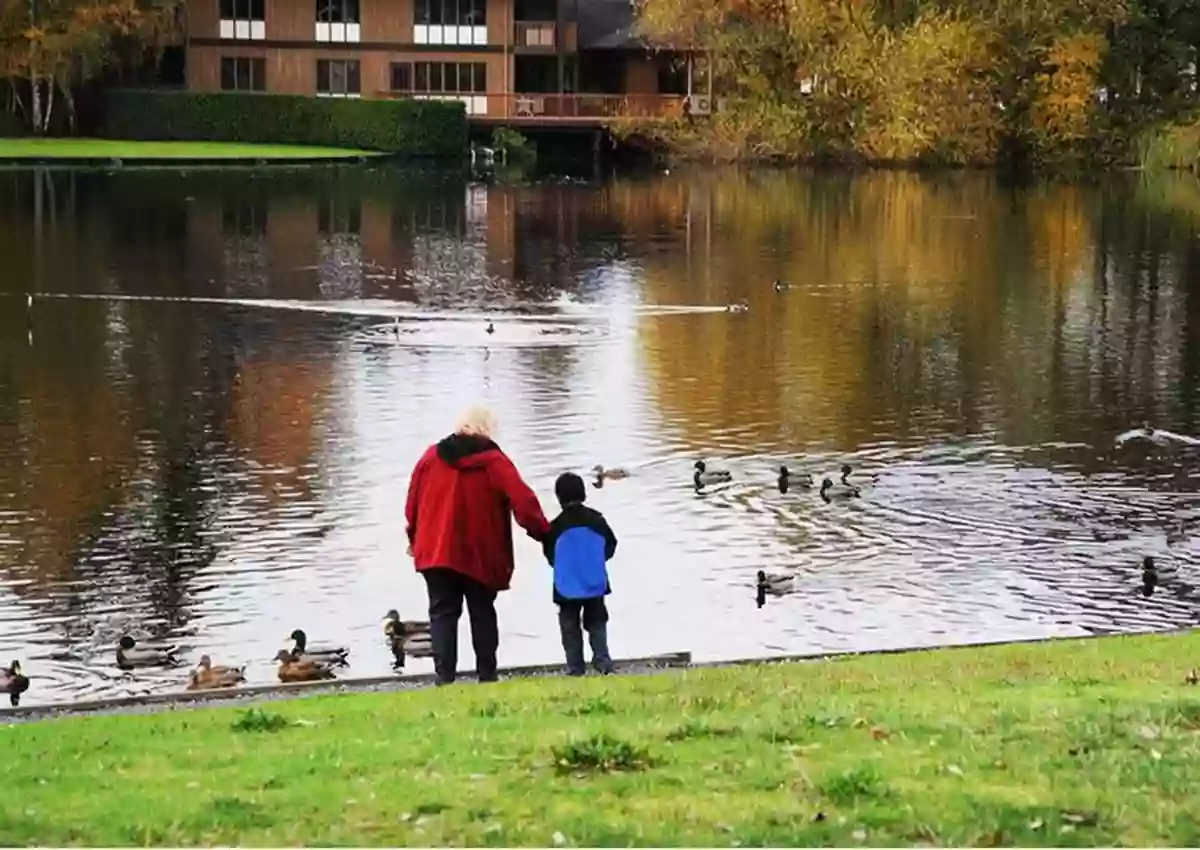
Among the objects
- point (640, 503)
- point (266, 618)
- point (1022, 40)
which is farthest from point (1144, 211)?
point (266, 618)

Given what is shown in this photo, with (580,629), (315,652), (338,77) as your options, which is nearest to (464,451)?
(580,629)

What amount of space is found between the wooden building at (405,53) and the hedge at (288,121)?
2518mm

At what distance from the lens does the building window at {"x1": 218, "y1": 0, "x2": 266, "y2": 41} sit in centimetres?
9381

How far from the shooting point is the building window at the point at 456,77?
94188 millimetres

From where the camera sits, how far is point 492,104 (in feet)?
309

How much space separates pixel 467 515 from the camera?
1351 centimetres

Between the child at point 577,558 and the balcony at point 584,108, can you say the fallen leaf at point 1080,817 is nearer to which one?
the child at point 577,558

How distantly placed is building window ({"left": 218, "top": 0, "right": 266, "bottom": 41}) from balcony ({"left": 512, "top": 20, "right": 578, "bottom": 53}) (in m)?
11.6

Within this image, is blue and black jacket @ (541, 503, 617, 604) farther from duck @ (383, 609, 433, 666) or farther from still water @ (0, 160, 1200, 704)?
still water @ (0, 160, 1200, 704)

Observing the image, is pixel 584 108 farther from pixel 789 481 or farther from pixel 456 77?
pixel 789 481

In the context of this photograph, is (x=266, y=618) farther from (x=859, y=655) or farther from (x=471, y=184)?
(x=471, y=184)

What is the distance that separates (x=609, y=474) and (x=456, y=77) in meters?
70.7

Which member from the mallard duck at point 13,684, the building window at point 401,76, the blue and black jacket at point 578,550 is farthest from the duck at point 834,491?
the building window at point 401,76

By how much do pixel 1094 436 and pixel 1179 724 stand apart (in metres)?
19.6
